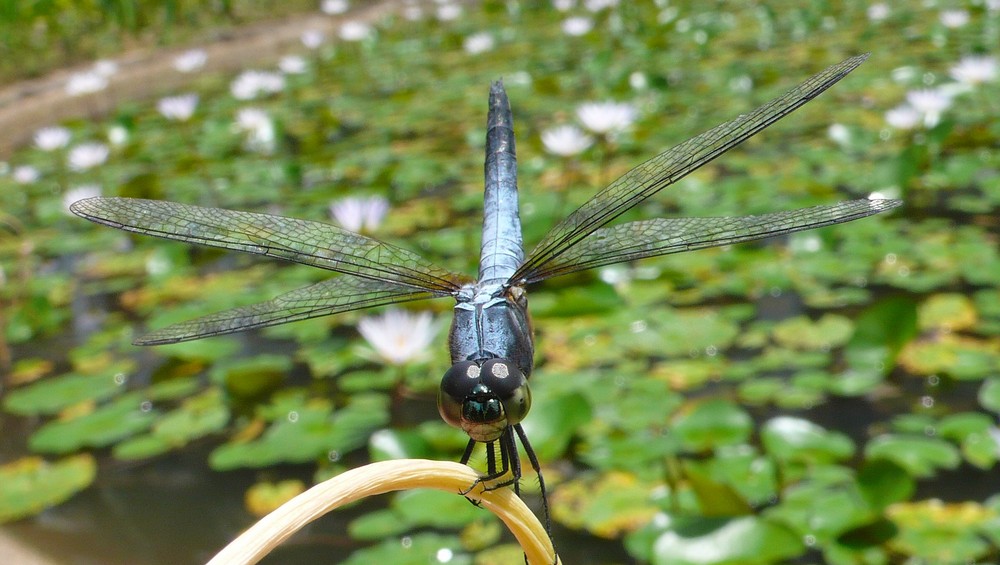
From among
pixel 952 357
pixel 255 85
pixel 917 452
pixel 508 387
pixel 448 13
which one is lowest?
pixel 508 387

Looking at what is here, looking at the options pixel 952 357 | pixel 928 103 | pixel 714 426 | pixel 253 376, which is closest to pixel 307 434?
pixel 253 376

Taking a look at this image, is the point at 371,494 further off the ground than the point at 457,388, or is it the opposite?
the point at 457,388

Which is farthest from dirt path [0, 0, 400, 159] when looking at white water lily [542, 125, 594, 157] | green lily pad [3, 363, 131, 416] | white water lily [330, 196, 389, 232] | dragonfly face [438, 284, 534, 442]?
dragonfly face [438, 284, 534, 442]

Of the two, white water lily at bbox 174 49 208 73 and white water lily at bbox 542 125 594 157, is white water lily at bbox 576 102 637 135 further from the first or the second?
white water lily at bbox 174 49 208 73

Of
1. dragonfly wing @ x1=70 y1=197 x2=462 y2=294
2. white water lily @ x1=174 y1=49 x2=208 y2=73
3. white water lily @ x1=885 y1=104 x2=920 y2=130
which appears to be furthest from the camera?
white water lily @ x1=174 y1=49 x2=208 y2=73

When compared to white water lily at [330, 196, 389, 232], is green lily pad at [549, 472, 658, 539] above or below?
below

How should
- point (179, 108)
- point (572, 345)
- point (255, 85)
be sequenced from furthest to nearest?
point (255, 85) → point (179, 108) → point (572, 345)

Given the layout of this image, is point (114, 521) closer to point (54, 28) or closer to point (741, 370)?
point (741, 370)

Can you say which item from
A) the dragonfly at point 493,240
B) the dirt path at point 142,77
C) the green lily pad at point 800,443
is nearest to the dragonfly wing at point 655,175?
the dragonfly at point 493,240

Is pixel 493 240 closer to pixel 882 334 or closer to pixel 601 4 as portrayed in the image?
pixel 882 334
